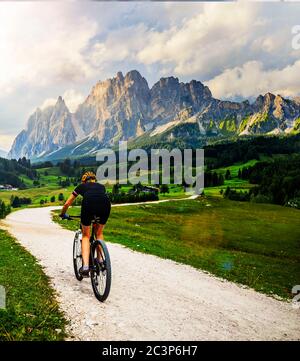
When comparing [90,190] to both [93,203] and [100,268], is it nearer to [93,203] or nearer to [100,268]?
[93,203]

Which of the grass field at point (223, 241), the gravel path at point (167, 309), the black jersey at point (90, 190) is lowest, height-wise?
the grass field at point (223, 241)

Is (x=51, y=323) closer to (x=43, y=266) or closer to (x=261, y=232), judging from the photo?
(x=43, y=266)

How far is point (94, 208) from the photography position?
38.5 feet

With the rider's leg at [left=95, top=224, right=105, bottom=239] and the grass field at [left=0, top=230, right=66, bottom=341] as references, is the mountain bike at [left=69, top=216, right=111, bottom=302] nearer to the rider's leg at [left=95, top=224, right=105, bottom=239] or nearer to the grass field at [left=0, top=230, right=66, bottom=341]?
the rider's leg at [left=95, top=224, right=105, bottom=239]

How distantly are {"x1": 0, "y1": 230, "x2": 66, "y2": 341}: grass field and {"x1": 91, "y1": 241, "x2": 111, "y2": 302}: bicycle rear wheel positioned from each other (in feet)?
A: 4.66

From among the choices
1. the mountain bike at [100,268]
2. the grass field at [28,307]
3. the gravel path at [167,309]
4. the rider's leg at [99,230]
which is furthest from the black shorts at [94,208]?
the grass field at [28,307]

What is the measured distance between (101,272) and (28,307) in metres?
2.43

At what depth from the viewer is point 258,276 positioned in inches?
877

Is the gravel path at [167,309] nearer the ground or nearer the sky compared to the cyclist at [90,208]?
nearer the ground

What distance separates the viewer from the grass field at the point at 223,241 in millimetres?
23016

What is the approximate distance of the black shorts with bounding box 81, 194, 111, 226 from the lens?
11.7 meters

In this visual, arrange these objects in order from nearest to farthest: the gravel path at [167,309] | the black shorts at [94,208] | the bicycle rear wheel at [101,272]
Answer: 1. the gravel path at [167,309]
2. the bicycle rear wheel at [101,272]
3. the black shorts at [94,208]

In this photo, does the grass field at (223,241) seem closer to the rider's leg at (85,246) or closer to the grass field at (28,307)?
the rider's leg at (85,246)

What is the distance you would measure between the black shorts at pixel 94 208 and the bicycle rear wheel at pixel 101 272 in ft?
2.93
